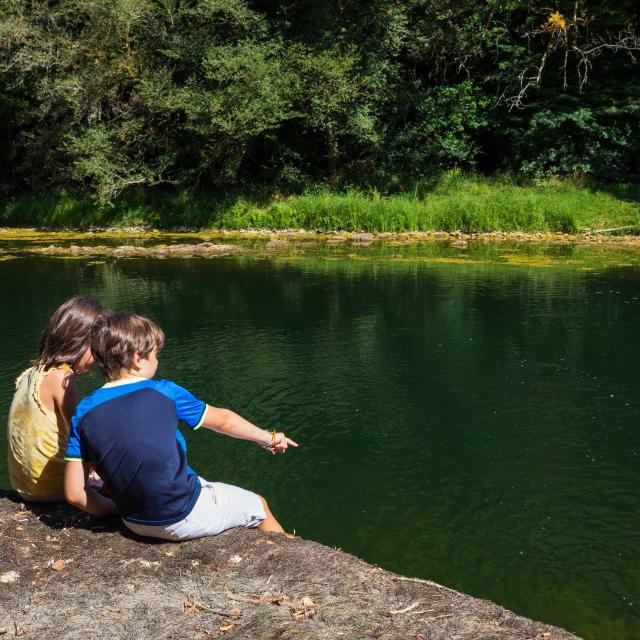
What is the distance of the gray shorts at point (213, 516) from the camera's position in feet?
11.0

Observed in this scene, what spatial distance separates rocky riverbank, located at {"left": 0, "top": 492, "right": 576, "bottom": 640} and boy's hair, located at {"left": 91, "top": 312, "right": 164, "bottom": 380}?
86 cm

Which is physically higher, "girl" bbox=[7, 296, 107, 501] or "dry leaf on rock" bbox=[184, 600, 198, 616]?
"girl" bbox=[7, 296, 107, 501]

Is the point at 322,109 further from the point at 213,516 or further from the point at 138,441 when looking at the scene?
the point at 138,441

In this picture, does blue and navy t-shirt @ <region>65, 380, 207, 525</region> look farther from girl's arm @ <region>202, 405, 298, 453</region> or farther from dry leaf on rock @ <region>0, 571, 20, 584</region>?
dry leaf on rock @ <region>0, 571, 20, 584</region>

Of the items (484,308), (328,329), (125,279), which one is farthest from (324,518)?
(125,279)

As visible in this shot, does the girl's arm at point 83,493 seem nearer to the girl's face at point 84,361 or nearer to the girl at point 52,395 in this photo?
the girl at point 52,395

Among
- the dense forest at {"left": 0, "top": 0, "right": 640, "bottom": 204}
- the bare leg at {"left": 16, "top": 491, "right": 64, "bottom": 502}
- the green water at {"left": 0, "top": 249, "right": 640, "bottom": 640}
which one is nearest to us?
the bare leg at {"left": 16, "top": 491, "right": 64, "bottom": 502}

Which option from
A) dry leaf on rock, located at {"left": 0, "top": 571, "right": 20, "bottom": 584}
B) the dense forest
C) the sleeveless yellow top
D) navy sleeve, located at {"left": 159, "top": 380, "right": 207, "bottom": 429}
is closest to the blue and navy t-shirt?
navy sleeve, located at {"left": 159, "top": 380, "right": 207, "bottom": 429}

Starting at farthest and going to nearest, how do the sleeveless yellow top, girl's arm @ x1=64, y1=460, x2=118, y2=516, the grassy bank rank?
the grassy bank → the sleeveless yellow top → girl's arm @ x1=64, y1=460, x2=118, y2=516

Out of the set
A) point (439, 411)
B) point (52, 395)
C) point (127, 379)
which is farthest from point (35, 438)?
point (439, 411)

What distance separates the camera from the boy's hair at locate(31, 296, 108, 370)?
349 cm

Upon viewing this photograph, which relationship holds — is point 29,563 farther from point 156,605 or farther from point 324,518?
point 324,518

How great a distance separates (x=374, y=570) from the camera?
10.8ft

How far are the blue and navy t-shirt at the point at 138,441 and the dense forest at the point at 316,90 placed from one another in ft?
61.0
